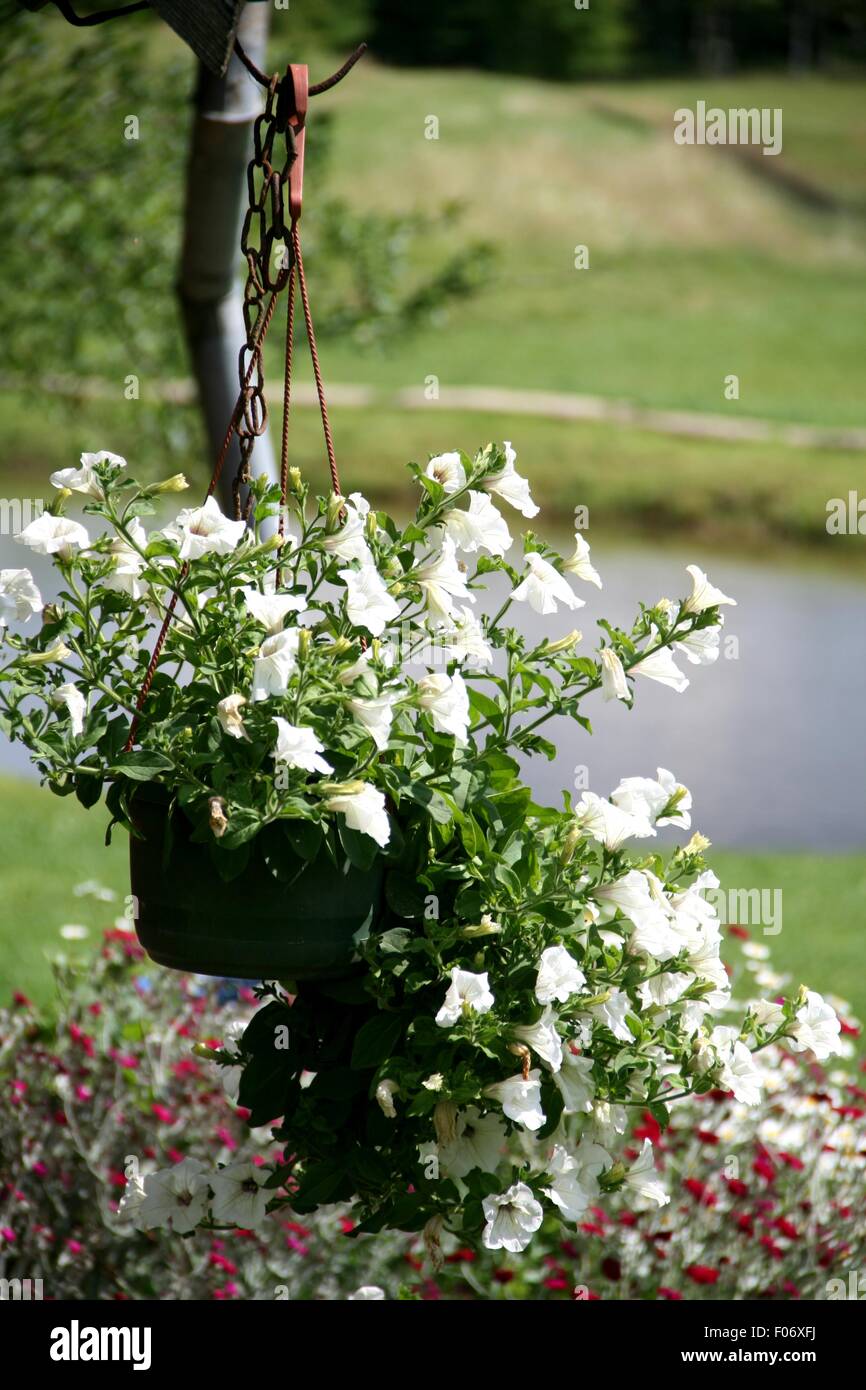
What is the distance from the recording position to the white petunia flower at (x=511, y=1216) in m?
1.35

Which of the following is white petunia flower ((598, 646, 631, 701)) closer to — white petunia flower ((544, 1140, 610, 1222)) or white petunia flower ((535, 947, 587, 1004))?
white petunia flower ((535, 947, 587, 1004))

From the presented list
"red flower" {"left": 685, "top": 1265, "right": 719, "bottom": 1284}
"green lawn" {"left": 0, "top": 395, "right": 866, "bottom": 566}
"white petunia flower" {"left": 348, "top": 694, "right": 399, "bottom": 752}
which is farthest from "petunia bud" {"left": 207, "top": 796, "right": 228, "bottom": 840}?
"green lawn" {"left": 0, "top": 395, "right": 866, "bottom": 566}

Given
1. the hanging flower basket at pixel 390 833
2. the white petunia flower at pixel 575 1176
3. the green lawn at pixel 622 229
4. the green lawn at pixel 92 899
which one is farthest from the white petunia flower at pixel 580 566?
the green lawn at pixel 622 229

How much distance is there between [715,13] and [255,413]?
28.2 metres

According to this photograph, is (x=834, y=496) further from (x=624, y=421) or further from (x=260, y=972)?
(x=260, y=972)

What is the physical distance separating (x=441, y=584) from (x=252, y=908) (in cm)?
35

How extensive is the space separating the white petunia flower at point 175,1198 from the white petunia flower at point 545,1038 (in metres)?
0.42

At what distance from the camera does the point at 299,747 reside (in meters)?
1.21

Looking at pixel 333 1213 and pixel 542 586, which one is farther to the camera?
pixel 333 1213

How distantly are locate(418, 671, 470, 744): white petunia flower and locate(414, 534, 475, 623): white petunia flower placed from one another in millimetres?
77

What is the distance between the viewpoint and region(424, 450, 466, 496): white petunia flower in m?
1.39

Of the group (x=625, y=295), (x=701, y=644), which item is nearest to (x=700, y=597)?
(x=701, y=644)

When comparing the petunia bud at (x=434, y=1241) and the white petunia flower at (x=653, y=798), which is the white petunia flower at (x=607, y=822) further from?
the petunia bud at (x=434, y=1241)

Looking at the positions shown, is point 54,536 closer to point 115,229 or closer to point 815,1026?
point 815,1026
